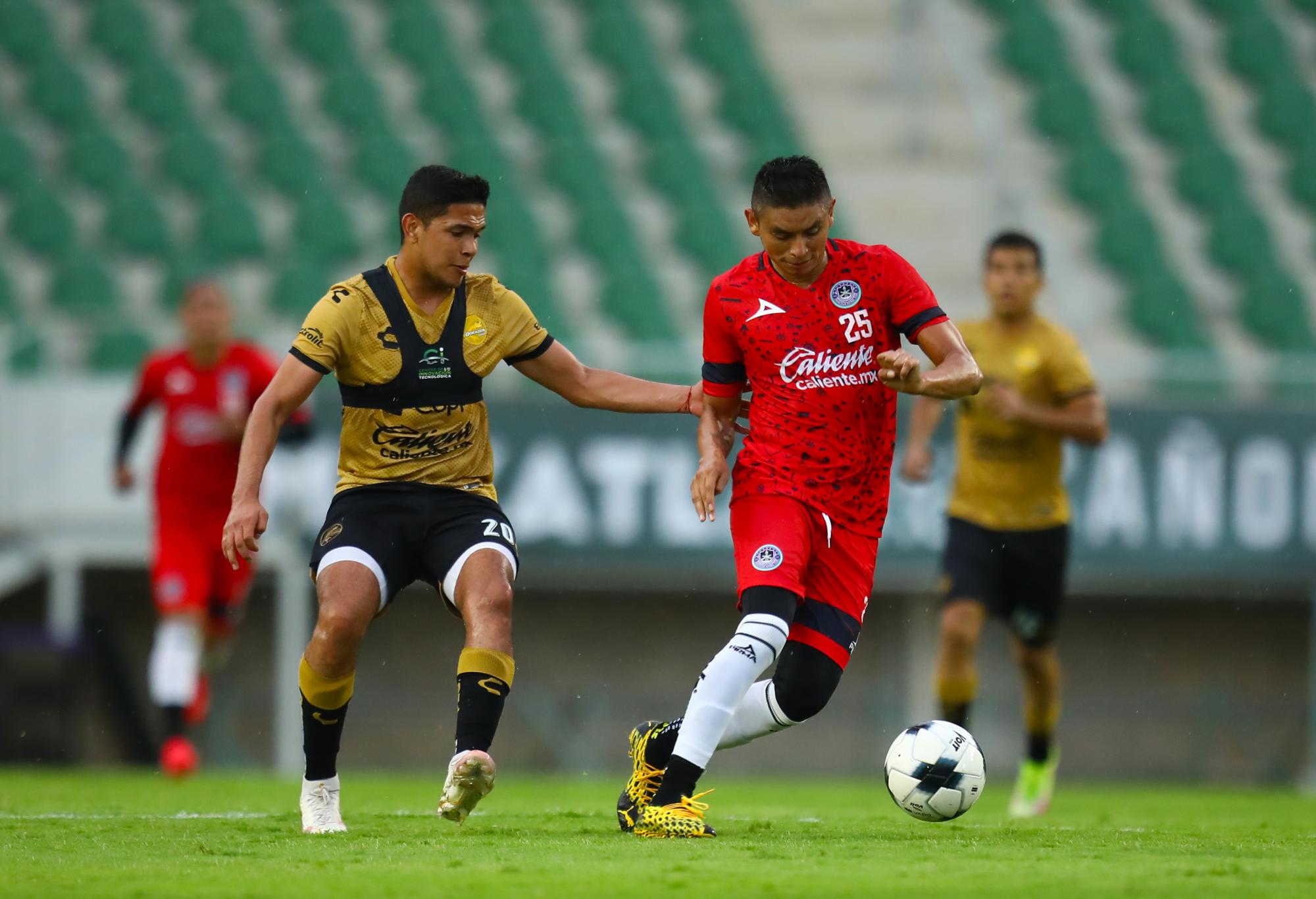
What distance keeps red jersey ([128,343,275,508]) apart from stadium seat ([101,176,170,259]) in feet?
20.9

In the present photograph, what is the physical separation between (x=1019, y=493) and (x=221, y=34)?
12700 mm

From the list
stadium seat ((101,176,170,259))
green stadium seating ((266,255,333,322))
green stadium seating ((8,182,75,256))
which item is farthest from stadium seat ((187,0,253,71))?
green stadium seating ((266,255,333,322))

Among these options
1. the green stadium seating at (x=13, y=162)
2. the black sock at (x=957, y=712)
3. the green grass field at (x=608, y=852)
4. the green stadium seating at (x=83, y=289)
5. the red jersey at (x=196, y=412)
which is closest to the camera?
the green grass field at (x=608, y=852)

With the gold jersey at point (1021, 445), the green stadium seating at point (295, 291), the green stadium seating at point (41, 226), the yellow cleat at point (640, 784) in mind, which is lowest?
the yellow cleat at point (640, 784)

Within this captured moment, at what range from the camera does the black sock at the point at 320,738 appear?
A: 5.77 metres

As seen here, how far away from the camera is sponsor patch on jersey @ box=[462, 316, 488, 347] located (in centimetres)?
591

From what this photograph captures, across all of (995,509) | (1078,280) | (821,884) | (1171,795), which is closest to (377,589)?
(821,884)

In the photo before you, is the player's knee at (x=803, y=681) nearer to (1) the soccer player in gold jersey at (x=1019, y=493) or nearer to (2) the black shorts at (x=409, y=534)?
(2) the black shorts at (x=409, y=534)

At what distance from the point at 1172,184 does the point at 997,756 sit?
7.20 meters

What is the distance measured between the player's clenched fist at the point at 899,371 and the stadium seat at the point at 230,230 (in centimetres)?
1172

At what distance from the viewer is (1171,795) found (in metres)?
10.8

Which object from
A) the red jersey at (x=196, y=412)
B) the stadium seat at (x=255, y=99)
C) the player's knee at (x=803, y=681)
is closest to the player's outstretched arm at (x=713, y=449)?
the player's knee at (x=803, y=681)

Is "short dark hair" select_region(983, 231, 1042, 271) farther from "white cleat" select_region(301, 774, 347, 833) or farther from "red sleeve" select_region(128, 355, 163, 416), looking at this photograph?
"red sleeve" select_region(128, 355, 163, 416)

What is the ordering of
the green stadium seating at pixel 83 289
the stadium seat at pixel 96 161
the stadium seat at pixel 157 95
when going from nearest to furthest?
the green stadium seating at pixel 83 289, the stadium seat at pixel 96 161, the stadium seat at pixel 157 95
